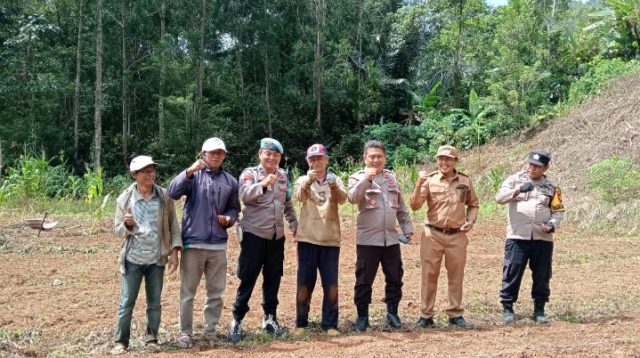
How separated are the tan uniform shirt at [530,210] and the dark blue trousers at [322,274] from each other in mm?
1735

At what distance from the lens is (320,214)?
213 inches

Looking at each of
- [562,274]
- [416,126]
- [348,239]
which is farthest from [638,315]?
[416,126]

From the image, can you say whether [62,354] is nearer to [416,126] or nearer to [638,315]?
[638,315]

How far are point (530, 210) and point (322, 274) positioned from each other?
2.04m

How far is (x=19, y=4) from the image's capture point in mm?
25938

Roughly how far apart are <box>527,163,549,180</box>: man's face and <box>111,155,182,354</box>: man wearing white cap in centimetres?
329

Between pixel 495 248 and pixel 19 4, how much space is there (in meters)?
23.1

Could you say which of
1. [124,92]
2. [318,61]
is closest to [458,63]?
[318,61]

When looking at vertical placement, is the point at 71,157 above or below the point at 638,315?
above

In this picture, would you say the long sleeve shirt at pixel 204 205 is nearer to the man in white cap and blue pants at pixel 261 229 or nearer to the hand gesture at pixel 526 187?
the man in white cap and blue pants at pixel 261 229

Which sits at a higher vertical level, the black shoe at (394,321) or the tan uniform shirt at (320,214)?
the tan uniform shirt at (320,214)

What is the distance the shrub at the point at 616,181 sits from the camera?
1318cm

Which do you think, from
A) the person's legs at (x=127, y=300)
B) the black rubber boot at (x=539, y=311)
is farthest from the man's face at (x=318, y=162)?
the black rubber boot at (x=539, y=311)

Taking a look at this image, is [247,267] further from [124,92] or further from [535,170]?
[124,92]
